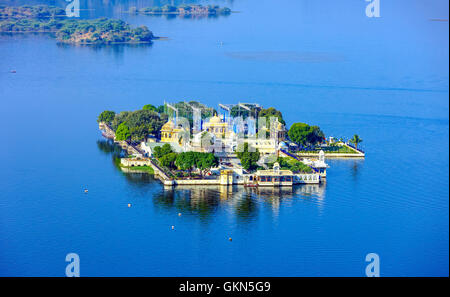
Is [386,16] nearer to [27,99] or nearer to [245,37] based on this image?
[245,37]

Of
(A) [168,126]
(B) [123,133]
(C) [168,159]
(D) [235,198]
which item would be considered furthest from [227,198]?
(B) [123,133]

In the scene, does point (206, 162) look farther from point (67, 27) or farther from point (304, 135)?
point (67, 27)

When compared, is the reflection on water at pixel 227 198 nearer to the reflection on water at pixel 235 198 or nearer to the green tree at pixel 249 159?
the reflection on water at pixel 235 198

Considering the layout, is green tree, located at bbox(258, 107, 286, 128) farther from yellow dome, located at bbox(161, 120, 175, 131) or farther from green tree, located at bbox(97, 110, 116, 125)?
green tree, located at bbox(97, 110, 116, 125)

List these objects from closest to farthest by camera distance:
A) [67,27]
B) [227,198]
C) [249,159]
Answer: [227,198] < [249,159] < [67,27]

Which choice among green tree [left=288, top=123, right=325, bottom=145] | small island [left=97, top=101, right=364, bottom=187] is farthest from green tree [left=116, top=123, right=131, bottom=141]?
green tree [left=288, top=123, right=325, bottom=145]

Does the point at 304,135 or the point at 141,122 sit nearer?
the point at 304,135

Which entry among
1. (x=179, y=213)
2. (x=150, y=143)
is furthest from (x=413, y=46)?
(x=179, y=213)

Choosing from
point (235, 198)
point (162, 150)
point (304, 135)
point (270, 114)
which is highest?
point (270, 114)
